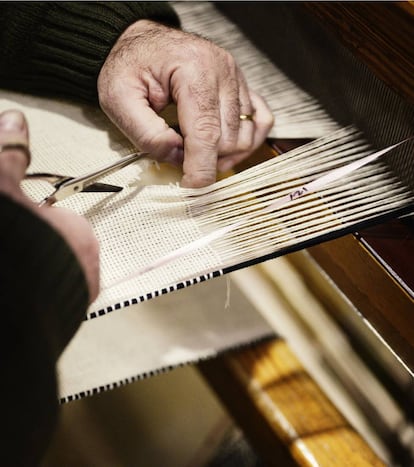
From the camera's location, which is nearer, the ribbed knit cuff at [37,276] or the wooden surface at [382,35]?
the ribbed knit cuff at [37,276]

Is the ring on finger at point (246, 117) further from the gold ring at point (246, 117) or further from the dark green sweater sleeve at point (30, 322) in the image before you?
the dark green sweater sleeve at point (30, 322)

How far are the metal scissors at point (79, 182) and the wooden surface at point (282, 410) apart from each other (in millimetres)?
398

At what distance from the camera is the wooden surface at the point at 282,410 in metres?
0.88

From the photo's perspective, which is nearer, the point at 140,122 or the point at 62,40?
the point at 140,122

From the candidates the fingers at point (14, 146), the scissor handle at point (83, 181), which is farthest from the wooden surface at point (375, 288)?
the fingers at point (14, 146)

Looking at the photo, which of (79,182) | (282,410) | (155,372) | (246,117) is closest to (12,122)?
(79,182)

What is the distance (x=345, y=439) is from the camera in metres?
0.89

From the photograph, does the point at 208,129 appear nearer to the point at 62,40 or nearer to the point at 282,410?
the point at 62,40

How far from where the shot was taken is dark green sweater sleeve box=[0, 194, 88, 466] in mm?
474

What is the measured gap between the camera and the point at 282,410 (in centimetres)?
93

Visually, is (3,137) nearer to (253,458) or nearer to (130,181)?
(130,181)

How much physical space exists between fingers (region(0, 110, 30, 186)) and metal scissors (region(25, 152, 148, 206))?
7 cm

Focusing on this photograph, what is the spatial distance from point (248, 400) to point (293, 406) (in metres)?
0.08

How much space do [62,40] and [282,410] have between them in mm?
647
